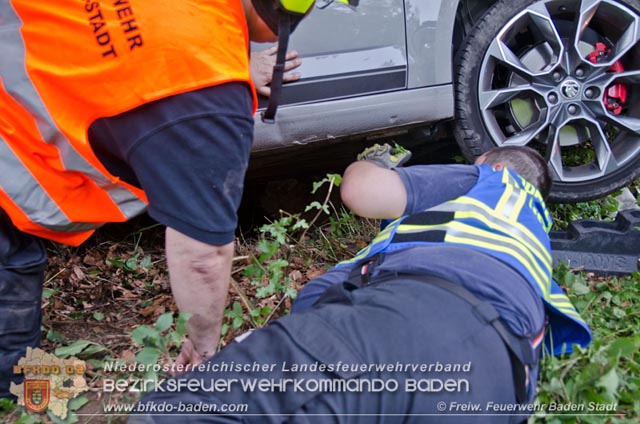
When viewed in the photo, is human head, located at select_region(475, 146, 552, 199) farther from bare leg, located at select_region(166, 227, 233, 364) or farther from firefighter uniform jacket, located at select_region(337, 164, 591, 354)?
bare leg, located at select_region(166, 227, 233, 364)

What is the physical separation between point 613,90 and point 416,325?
2.36m

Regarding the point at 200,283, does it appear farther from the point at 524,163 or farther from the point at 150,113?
the point at 524,163

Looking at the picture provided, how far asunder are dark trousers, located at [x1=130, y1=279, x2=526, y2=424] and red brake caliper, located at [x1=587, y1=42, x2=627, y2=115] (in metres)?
2.13

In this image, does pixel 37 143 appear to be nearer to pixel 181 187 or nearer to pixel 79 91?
pixel 79 91

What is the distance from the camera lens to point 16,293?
7.95 feet

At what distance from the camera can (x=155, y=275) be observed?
3.43m

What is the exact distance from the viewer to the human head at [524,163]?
2652 mm

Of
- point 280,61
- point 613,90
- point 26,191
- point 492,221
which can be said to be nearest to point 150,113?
point 280,61

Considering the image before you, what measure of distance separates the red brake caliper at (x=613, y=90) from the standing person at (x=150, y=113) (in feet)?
6.57

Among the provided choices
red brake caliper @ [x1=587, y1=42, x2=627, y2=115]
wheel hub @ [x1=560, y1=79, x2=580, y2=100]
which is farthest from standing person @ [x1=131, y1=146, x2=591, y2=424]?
red brake caliper @ [x1=587, y1=42, x2=627, y2=115]

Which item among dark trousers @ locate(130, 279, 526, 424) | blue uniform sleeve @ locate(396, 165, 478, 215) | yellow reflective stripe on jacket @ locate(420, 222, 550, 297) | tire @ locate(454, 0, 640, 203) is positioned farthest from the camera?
tire @ locate(454, 0, 640, 203)

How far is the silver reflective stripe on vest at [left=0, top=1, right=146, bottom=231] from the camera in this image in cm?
Answer: 203

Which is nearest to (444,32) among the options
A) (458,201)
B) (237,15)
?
(458,201)

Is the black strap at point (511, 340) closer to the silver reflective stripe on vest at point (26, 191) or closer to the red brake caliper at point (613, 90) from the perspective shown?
the silver reflective stripe on vest at point (26, 191)
